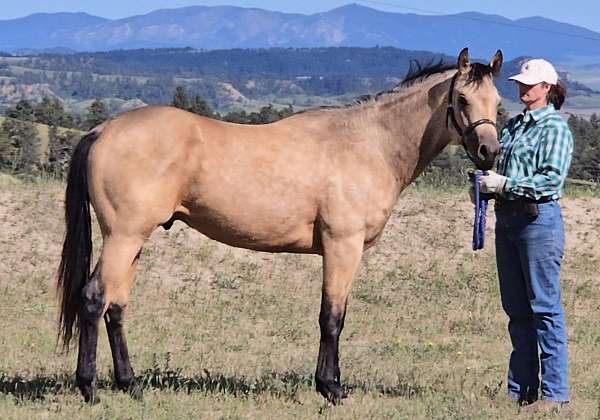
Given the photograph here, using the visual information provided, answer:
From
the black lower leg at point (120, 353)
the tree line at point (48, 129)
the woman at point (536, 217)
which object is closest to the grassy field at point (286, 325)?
the black lower leg at point (120, 353)

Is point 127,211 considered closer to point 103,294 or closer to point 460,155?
point 103,294

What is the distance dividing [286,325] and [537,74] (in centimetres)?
460

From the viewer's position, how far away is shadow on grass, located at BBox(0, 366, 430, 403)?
6051 millimetres

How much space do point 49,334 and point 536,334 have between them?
4.67m

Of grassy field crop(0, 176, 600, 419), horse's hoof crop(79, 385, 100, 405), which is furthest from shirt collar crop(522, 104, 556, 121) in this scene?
horse's hoof crop(79, 385, 100, 405)

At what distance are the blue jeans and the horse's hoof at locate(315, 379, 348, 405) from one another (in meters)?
1.21

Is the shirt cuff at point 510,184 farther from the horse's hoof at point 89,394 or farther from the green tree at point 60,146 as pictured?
the green tree at point 60,146

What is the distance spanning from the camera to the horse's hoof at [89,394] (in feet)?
18.9

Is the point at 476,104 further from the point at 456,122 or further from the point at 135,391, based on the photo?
the point at 135,391

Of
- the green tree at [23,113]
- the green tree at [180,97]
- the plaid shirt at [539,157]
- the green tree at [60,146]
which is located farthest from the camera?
the green tree at [23,113]

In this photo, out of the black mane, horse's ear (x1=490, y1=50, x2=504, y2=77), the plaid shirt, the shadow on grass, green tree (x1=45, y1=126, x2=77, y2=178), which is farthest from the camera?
green tree (x1=45, y1=126, x2=77, y2=178)

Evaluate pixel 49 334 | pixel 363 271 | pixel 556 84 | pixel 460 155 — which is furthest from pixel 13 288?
pixel 460 155

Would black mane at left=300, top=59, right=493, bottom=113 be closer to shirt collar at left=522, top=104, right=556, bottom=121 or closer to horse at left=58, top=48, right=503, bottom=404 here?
horse at left=58, top=48, right=503, bottom=404

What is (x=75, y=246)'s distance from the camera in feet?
19.7
